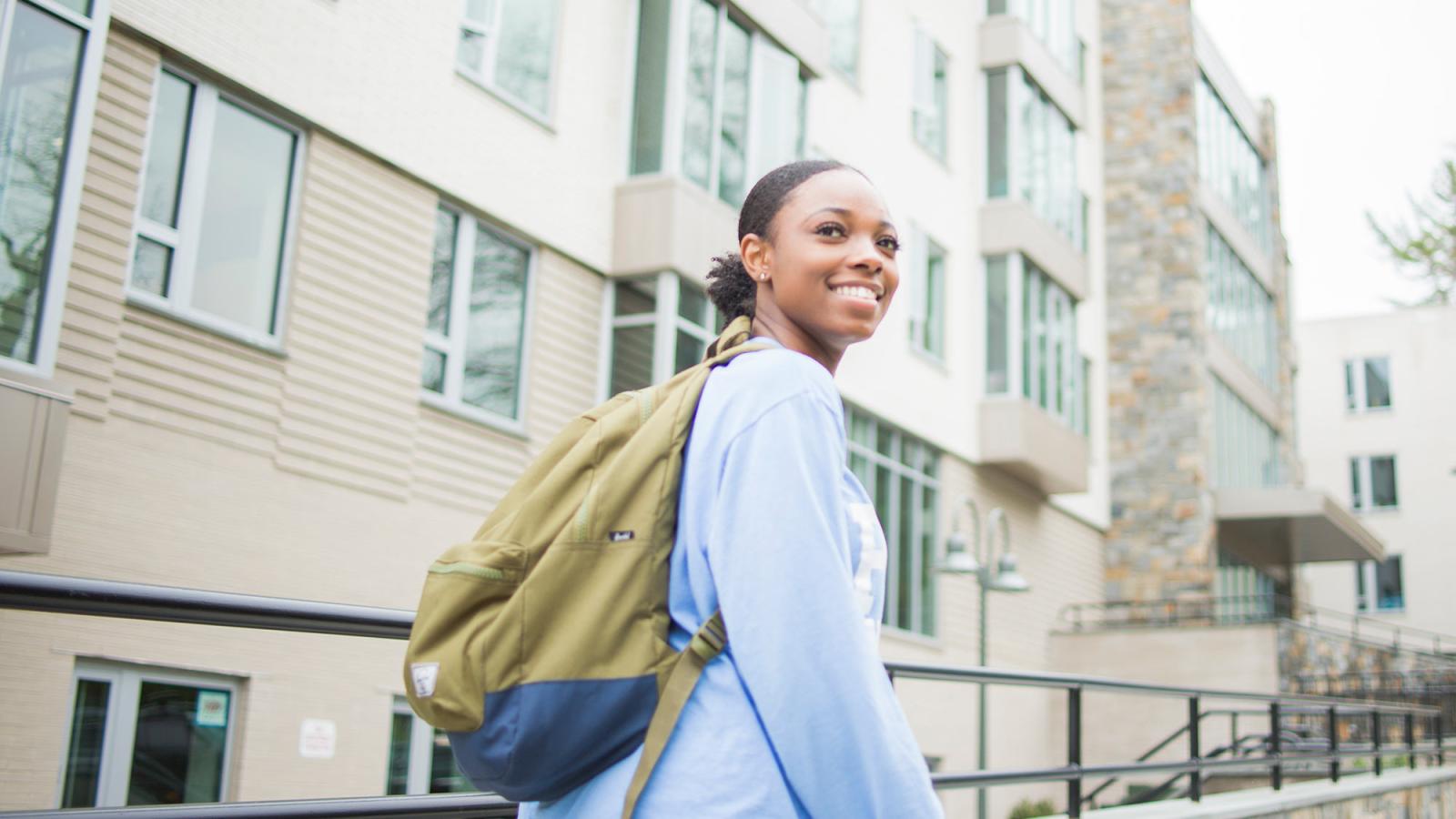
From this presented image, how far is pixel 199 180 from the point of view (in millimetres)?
11023

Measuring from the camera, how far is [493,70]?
1400 centimetres

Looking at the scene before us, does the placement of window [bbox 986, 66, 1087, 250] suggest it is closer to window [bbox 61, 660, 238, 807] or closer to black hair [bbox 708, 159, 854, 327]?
window [bbox 61, 660, 238, 807]

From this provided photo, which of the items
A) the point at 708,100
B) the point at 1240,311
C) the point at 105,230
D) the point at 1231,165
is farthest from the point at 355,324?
the point at 1231,165

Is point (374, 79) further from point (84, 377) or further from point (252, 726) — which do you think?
point (252, 726)

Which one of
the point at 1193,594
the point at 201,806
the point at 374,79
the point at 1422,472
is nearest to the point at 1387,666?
the point at 1193,594

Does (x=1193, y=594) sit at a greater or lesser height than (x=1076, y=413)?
lesser

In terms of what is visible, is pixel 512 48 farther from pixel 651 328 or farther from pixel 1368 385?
pixel 1368 385

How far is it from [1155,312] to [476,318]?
67.8ft

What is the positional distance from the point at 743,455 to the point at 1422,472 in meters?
49.0

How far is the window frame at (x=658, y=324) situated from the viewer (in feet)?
48.8

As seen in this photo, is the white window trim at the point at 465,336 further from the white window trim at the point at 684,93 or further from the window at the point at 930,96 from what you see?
the window at the point at 930,96

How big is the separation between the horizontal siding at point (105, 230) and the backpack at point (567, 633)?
29.4 feet

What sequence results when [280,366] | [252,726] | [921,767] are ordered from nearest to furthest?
[921,767] < [252,726] < [280,366]

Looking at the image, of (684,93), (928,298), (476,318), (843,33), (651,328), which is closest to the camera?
(476,318)
